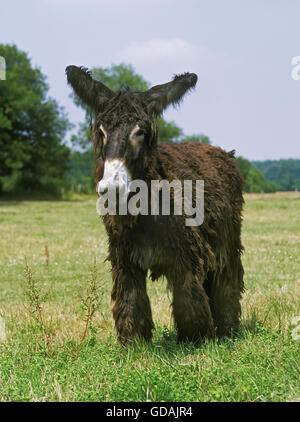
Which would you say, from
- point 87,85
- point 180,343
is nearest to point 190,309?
point 180,343

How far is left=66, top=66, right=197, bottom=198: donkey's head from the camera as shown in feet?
11.5

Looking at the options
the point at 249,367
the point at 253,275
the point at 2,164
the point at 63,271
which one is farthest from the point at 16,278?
the point at 2,164

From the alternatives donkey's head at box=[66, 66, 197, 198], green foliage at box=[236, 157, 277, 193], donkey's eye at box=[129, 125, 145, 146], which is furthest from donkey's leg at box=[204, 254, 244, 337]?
green foliage at box=[236, 157, 277, 193]

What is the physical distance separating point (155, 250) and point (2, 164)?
3848 centimetres

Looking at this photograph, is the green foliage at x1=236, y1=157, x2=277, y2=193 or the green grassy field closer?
the green grassy field

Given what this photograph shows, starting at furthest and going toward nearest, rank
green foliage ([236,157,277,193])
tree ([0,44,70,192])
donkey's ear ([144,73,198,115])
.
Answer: green foliage ([236,157,277,193]) → tree ([0,44,70,192]) → donkey's ear ([144,73,198,115])

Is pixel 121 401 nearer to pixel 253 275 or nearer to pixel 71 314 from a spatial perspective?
pixel 71 314

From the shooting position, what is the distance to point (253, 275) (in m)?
8.34

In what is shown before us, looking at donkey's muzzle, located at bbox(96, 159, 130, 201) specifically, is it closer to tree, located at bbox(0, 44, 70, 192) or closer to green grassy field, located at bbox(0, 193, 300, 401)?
green grassy field, located at bbox(0, 193, 300, 401)

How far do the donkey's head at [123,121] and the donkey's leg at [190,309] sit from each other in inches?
41.6

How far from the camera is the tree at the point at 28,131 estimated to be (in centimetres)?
3975

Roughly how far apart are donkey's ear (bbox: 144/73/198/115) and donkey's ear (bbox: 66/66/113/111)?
362mm

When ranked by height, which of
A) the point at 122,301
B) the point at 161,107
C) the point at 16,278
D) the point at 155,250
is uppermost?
the point at 161,107

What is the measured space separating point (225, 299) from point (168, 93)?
2.36 metres
